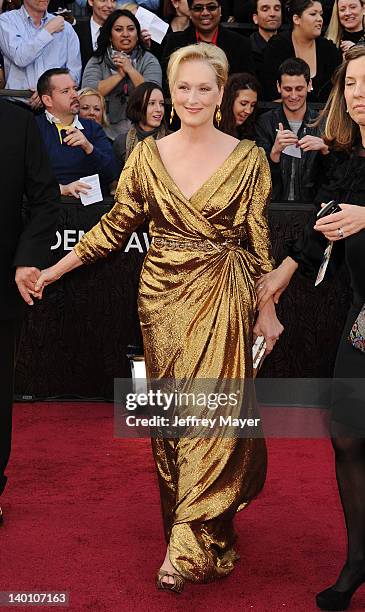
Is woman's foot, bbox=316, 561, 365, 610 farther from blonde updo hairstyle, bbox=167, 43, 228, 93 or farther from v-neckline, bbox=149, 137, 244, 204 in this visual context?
blonde updo hairstyle, bbox=167, 43, 228, 93

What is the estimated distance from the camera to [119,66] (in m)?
7.63

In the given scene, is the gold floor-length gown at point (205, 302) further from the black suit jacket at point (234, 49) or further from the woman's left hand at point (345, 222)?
the black suit jacket at point (234, 49)

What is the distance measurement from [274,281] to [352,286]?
362 mm

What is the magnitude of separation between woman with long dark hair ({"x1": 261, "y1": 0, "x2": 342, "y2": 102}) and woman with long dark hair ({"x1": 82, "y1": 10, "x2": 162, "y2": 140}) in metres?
0.84

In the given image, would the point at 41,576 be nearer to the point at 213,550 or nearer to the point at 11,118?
the point at 213,550

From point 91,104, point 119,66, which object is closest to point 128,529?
point 91,104

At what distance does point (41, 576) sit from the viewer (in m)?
3.77

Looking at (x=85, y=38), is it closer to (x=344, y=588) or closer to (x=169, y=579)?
(x=169, y=579)

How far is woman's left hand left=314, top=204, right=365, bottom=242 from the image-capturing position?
133 inches

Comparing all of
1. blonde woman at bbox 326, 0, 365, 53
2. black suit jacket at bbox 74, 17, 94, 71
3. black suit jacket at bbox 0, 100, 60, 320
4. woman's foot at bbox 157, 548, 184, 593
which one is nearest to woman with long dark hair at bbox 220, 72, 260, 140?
blonde woman at bbox 326, 0, 365, 53

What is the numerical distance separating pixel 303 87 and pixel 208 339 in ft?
12.2

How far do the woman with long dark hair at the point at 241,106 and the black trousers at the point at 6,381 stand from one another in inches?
120

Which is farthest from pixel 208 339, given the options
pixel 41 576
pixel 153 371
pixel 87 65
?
A: pixel 87 65

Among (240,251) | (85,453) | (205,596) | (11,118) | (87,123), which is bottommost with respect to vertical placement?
(85,453)
